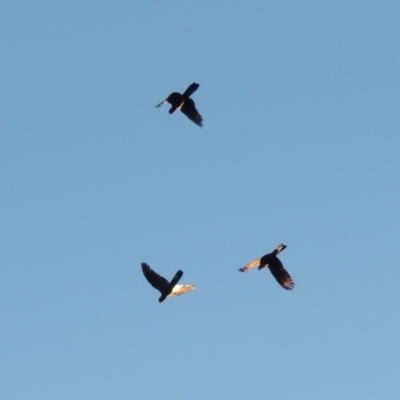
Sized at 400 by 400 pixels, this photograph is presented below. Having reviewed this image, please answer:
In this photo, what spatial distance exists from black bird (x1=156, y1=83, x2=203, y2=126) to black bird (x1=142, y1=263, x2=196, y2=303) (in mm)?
5835

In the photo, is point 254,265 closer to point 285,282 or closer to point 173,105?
point 285,282

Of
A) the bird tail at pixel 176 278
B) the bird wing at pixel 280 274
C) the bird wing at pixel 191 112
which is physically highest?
the bird wing at pixel 191 112

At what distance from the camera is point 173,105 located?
49625 millimetres

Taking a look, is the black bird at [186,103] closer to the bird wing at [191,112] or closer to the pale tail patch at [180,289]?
the bird wing at [191,112]

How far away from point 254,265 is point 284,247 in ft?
4.42

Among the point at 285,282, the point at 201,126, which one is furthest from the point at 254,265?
the point at 201,126

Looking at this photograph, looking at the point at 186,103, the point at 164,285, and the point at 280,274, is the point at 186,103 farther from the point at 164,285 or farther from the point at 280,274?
the point at 280,274

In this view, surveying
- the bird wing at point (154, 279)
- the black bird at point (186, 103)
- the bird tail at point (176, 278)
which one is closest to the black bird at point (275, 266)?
the bird tail at point (176, 278)

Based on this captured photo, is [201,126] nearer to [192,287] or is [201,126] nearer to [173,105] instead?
[173,105]

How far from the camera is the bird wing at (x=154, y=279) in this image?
50.6 m

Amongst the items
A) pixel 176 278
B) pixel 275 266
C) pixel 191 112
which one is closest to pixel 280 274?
pixel 275 266

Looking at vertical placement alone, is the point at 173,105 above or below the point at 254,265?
above

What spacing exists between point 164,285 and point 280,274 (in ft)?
14.7

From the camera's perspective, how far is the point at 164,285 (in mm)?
50375
